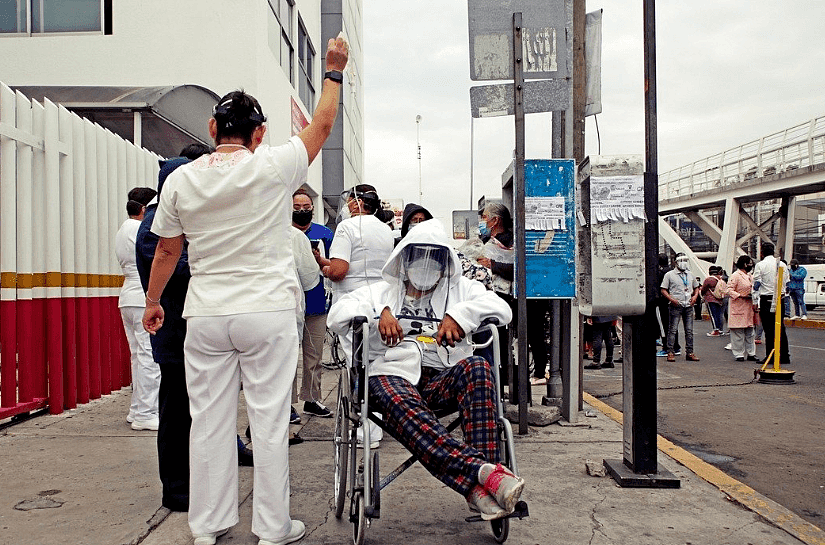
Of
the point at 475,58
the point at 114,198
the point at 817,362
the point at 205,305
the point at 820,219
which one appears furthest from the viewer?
the point at 820,219

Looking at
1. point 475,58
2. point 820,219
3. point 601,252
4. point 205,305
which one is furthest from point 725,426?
point 820,219

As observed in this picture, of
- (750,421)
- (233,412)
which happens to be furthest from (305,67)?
(233,412)

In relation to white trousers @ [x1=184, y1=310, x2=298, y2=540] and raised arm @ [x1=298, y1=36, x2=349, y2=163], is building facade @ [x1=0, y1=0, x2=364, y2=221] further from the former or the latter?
white trousers @ [x1=184, y1=310, x2=298, y2=540]

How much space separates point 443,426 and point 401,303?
86cm

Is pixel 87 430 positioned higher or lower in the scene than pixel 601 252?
lower

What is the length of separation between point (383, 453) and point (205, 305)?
235 cm

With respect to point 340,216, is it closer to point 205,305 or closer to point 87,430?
point 87,430

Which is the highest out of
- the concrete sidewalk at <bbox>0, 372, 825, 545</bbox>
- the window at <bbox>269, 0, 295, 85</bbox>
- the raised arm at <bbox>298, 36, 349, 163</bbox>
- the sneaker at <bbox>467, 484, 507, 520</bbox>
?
the window at <bbox>269, 0, 295, 85</bbox>

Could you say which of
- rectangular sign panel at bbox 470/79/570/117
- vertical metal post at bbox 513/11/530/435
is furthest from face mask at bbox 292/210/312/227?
vertical metal post at bbox 513/11/530/435

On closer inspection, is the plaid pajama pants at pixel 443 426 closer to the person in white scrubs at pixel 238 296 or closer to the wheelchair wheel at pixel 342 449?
the wheelchair wheel at pixel 342 449

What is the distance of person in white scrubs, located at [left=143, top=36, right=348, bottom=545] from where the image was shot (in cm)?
320

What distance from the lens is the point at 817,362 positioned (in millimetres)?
11344

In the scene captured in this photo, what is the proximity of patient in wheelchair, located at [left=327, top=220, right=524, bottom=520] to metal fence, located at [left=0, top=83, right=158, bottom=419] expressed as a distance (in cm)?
329

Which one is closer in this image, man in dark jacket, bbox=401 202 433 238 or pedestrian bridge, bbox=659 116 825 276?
man in dark jacket, bbox=401 202 433 238
